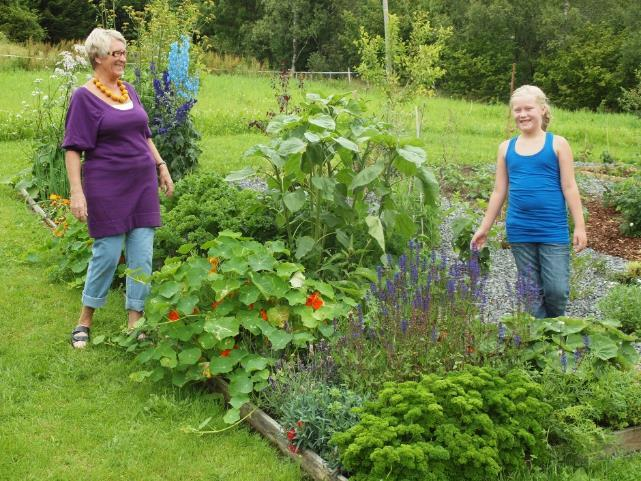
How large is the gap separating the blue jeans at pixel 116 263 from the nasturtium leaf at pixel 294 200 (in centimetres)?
83

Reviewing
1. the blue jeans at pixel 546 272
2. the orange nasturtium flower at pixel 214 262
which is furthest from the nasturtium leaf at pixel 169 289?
the blue jeans at pixel 546 272

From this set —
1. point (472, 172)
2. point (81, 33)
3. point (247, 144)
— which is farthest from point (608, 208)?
point (81, 33)

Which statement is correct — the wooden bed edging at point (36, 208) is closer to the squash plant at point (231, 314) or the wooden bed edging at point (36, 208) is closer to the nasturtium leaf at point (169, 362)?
the squash plant at point (231, 314)

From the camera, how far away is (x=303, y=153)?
455 centimetres

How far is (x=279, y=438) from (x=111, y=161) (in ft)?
6.21

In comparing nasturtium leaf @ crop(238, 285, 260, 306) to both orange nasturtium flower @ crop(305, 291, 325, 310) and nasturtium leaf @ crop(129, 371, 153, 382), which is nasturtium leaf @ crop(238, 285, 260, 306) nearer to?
orange nasturtium flower @ crop(305, 291, 325, 310)

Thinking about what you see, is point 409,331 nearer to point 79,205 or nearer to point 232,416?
point 232,416

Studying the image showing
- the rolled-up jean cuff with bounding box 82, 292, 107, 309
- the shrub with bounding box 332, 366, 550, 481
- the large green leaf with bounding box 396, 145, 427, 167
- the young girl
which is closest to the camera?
the shrub with bounding box 332, 366, 550, 481

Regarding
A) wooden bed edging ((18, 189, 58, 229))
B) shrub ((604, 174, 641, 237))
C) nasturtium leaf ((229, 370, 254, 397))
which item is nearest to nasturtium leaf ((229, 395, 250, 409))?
nasturtium leaf ((229, 370, 254, 397))

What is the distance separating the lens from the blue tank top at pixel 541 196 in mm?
4160

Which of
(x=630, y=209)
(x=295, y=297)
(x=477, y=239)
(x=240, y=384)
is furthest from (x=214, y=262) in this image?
(x=630, y=209)

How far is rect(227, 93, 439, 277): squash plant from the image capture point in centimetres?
445

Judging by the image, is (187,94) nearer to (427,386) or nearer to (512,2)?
(427,386)

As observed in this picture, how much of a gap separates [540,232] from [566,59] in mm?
26974
